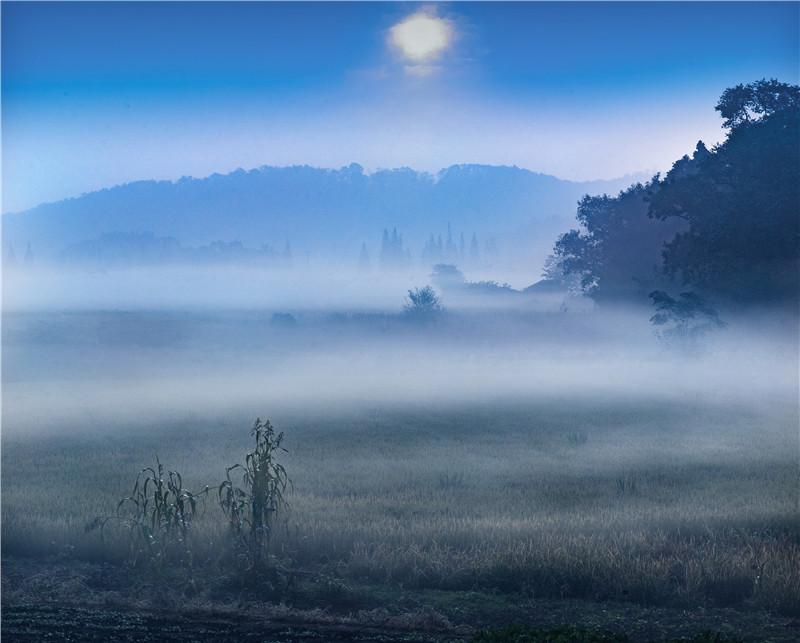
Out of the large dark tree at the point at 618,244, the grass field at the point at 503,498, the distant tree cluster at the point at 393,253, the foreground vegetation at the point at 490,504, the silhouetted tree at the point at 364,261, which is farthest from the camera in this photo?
the silhouetted tree at the point at 364,261

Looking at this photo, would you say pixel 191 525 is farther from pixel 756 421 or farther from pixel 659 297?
pixel 659 297

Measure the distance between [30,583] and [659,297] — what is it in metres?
34.6

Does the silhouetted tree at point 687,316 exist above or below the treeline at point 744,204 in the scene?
below

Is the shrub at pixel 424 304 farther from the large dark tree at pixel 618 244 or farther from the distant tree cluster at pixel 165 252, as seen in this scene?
the distant tree cluster at pixel 165 252

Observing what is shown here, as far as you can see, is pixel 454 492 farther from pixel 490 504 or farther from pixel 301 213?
pixel 301 213

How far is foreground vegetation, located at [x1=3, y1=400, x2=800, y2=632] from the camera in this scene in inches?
485

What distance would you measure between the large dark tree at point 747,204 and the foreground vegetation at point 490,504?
24.9 feet

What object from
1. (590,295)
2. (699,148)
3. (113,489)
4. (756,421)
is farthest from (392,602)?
(590,295)

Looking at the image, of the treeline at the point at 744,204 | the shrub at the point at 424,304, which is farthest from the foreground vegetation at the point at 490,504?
the shrub at the point at 424,304

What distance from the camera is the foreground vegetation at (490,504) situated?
40.4 ft

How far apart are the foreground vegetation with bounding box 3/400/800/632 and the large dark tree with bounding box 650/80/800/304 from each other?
7.58 meters

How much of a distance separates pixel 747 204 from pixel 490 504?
26.2 m

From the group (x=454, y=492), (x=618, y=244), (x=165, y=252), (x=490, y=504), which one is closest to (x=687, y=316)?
(x=618, y=244)

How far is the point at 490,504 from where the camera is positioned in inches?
712
